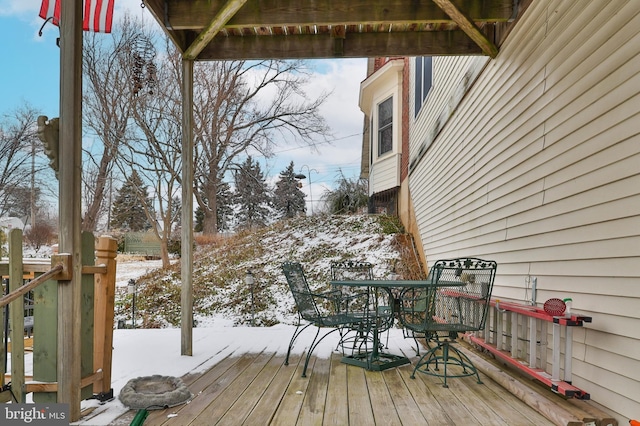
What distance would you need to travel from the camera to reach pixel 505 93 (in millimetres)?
4262

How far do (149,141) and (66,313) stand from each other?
37.1ft

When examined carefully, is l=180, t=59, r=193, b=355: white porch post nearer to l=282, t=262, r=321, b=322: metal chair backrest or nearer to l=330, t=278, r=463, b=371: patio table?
l=282, t=262, r=321, b=322: metal chair backrest

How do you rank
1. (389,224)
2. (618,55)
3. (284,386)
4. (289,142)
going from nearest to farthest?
(618,55) < (284,386) < (389,224) < (289,142)

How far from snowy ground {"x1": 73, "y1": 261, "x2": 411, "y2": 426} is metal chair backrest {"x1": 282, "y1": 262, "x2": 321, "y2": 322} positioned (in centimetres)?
80

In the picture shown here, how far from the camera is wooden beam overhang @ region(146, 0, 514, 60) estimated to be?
423 cm

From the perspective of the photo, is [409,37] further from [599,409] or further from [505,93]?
[599,409]

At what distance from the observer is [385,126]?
11.4m

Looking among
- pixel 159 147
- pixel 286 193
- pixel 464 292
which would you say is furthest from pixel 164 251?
pixel 286 193

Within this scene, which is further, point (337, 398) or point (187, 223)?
point (187, 223)

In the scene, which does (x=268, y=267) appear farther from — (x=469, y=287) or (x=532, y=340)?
(x=532, y=340)

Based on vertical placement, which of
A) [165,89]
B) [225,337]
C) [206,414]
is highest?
[165,89]

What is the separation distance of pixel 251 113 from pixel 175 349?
12.6 metres

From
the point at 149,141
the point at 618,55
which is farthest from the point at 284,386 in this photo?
the point at 149,141

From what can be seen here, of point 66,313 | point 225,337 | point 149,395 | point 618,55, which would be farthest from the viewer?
point 225,337
